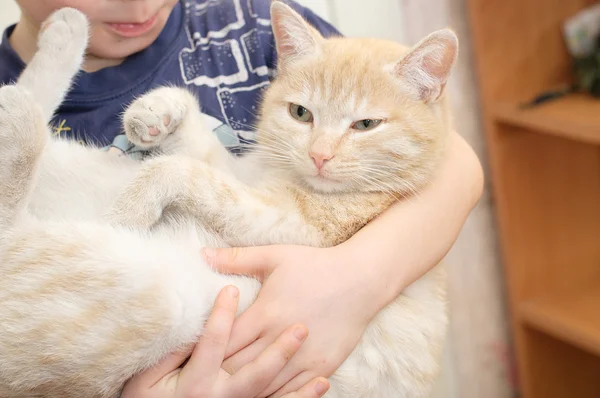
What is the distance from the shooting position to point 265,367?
3.42 feet

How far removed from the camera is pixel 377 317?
47.8 inches

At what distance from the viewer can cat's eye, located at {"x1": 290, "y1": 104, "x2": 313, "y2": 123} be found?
127 cm

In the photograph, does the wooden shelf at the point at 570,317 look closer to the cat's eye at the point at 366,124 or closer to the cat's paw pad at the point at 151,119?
the cat's eye at the point at 366,124

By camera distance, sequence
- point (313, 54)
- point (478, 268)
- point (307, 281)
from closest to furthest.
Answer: point (307, 281) < point (313, 54) < point (478, 268)

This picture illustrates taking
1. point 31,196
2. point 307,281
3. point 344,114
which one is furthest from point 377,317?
point 31,196

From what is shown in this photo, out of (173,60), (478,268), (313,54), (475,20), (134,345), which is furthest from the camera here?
(478,268)

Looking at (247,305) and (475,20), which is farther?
(475,20)

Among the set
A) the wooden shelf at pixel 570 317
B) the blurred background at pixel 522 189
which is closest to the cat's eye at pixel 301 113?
the blurred background at pixel 522 189

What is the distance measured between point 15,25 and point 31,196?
60cm

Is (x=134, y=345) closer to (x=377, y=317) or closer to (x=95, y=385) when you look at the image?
(x=95, y=385)

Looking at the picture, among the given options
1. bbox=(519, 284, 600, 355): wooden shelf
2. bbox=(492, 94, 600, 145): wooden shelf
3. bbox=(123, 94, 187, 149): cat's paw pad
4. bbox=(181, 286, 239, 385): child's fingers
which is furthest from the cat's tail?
bbox=(519, 284, 600, 355): wooden shelf

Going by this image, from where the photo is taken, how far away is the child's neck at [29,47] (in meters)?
1.44

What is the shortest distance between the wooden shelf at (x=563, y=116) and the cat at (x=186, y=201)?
0.59 metres

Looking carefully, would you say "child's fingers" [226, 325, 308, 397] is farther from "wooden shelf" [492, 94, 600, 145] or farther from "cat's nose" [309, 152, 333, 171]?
"wooden shelf" [492, 94, 600, 145]
